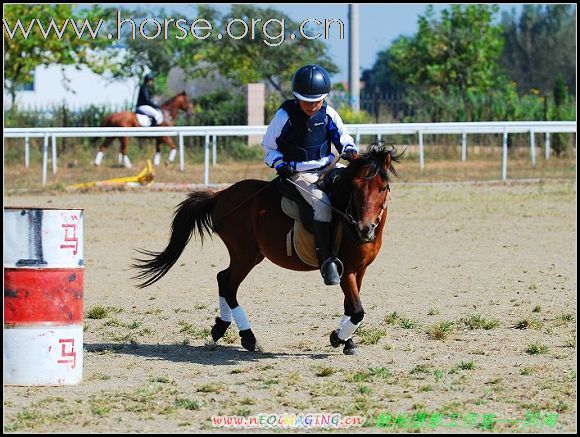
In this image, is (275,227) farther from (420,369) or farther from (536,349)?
(536,349)

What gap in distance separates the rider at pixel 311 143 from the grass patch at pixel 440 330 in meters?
1.23

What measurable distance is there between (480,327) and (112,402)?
149 inches

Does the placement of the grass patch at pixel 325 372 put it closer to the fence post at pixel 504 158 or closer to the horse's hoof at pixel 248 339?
the horse's hoof at pixel 248 339

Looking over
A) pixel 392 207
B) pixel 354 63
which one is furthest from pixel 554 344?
pixel 354 63

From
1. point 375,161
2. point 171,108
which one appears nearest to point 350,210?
point 375,161

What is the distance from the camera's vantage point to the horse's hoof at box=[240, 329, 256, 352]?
8.89m

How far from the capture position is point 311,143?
28.8 feet

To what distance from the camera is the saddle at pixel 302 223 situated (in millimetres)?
8633

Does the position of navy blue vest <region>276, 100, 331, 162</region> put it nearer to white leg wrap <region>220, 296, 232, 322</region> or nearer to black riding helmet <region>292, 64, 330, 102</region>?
black riding helmet <region>292, 64, 330, 102</region>

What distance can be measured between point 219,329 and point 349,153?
184 centimetres

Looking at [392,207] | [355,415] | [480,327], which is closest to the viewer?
[355,415]

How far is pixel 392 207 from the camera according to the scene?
19.1m

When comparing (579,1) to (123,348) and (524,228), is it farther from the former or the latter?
(123,348)

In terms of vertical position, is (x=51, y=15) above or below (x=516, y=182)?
above
